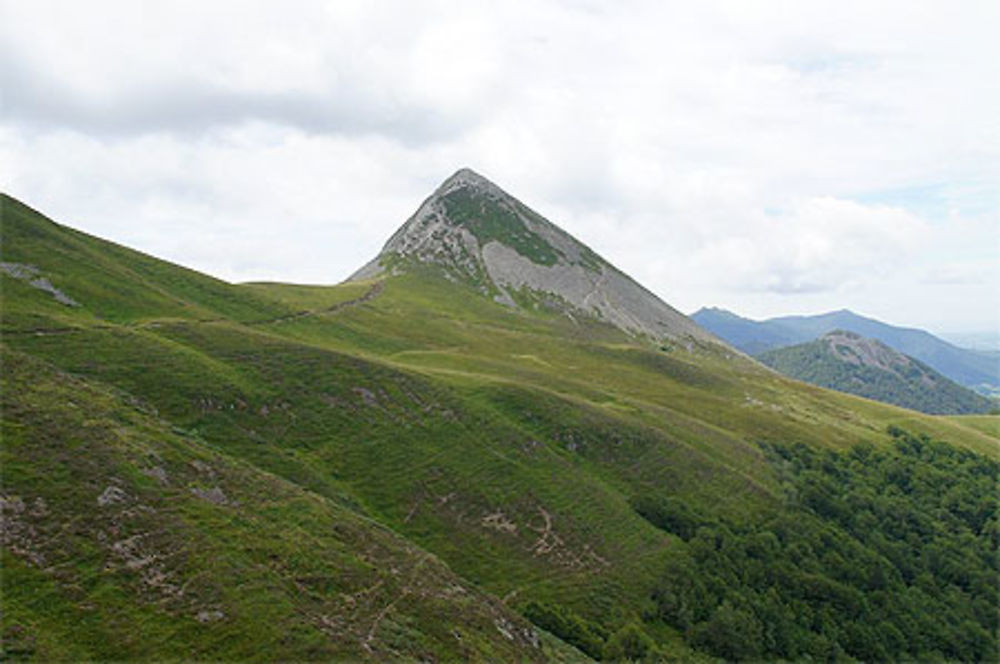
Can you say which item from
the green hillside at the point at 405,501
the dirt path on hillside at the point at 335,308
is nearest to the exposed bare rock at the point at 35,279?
the green hillside at the point at 405,501

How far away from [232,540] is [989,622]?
10767 centimetres

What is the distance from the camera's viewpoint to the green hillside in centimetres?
2702

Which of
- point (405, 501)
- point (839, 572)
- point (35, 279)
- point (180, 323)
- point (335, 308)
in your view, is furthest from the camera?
→ point (335, 308)

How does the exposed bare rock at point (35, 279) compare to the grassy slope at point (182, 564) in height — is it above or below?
above

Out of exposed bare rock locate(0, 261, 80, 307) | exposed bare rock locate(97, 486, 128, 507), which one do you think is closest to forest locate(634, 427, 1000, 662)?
exposed bare rock locate(97, 486, 128, 507)

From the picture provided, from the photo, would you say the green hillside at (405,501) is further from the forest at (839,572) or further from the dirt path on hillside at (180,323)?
Answer: the dirt path on hillside at (180,323)

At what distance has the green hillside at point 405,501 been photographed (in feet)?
88.6

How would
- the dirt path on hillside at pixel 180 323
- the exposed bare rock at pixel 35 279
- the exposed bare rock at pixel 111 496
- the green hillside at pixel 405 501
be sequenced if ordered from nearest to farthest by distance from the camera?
the green hillside at pixel 405 501 < the exposed bare rock at pixel 111 496 < the dirt path on hillside at pixel 180 323 < the exposed bare rock at pixel 35 279

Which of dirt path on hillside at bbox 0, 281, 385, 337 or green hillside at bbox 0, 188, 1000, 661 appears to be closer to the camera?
green hillside at bbox 0, 188, 1000, 661

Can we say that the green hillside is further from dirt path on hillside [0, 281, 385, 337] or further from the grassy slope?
dirt path on hillside [0, 281, 385, 337]

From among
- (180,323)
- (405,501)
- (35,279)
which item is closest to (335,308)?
(180,323)

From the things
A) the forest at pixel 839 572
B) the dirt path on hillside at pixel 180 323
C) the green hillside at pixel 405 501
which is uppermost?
the dirt path on hillside at pixel 180 323

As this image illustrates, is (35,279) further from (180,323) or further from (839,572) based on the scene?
(839,572)

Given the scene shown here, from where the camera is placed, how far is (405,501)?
183ft
